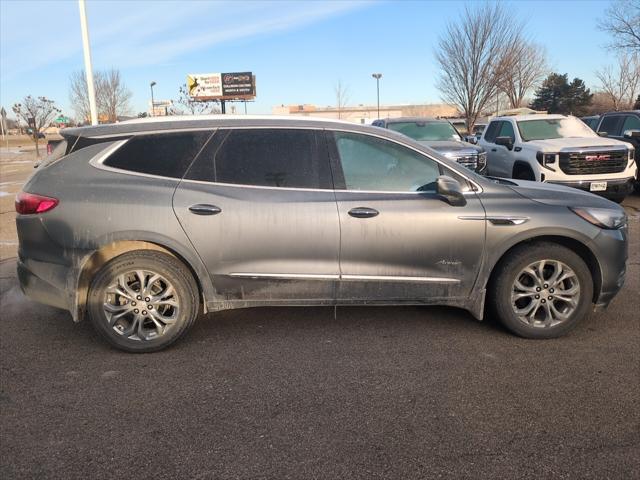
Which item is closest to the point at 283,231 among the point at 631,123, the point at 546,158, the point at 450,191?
the point at 450,191

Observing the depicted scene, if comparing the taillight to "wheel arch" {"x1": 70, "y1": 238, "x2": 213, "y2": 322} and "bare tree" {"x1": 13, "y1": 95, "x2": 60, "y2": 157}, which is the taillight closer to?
"wheel arch" {"x1": 70, "y1": 238, "x2": 213, "y2": 322}

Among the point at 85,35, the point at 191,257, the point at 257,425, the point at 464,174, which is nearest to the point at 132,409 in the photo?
the point at 257,425

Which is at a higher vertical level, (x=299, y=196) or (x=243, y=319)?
(x=299, y=196)

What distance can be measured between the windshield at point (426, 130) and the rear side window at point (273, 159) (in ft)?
25.5

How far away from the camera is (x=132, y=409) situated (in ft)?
10.3

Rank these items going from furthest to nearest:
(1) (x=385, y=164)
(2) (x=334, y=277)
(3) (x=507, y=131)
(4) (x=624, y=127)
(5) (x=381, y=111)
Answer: (5) (x=381, y=111), (4) (x=624, y=127), (3) (x=507, y=131), (1) (x=385, y=164), (2) (x=334, y=277)

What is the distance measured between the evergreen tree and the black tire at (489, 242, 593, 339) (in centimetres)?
5254

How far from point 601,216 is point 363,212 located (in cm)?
188

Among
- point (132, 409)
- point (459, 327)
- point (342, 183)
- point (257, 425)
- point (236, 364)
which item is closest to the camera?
point (257, 425)

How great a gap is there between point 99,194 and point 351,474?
2622mm

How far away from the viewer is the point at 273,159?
4008mm

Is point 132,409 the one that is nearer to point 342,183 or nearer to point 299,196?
point 299,196

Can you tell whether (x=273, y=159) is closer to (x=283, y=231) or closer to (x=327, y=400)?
(x=283, y=231)

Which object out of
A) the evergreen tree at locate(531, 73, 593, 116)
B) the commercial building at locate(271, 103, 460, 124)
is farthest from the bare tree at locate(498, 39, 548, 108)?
the commercial building at locate(271, 103, 460, 124)
